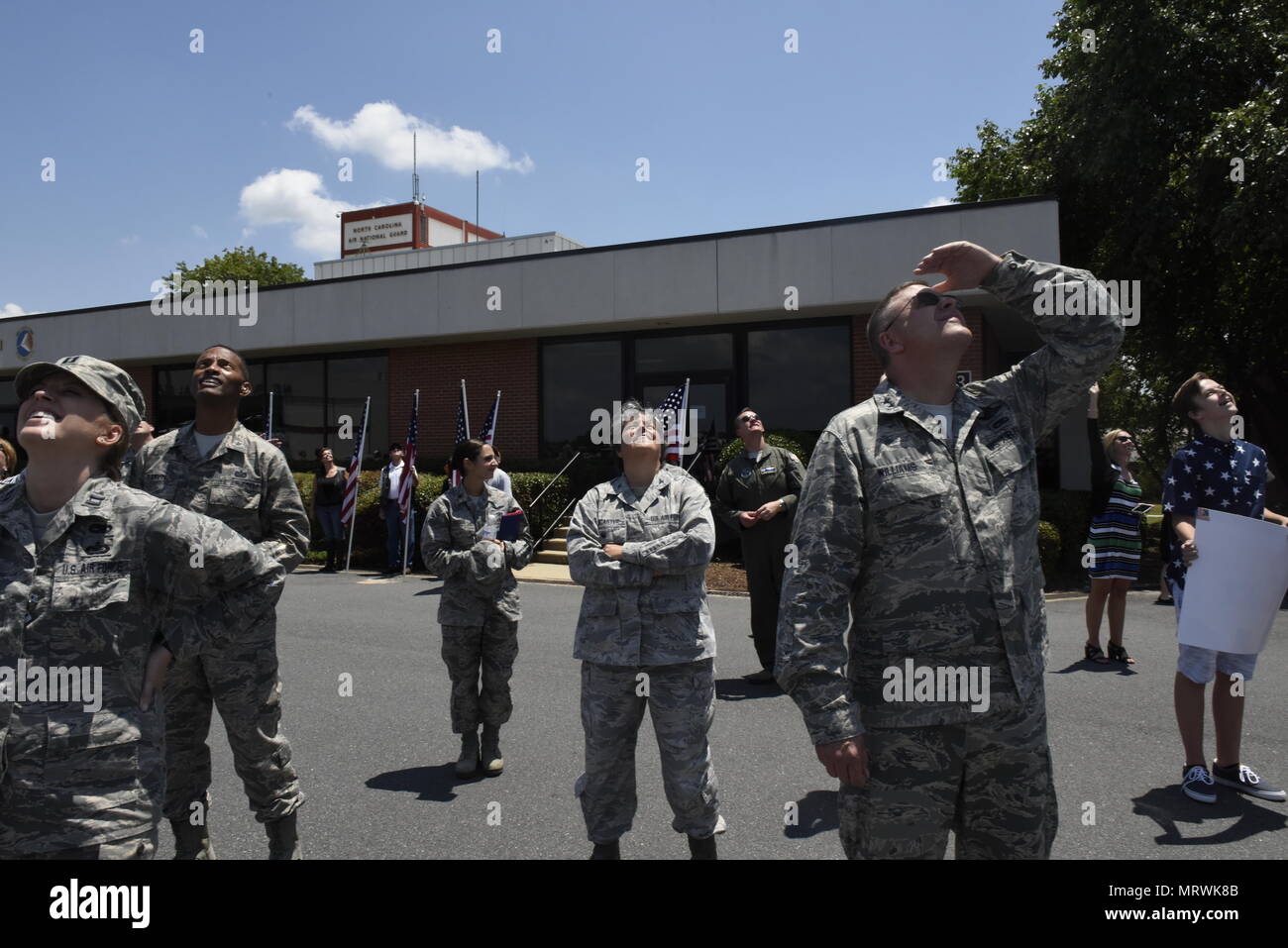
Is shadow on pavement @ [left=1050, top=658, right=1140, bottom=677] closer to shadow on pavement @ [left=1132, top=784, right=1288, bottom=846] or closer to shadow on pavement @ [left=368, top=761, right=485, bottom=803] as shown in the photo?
shadow on pavement @ [left=1132, top=784, right=1288, bottom=846]

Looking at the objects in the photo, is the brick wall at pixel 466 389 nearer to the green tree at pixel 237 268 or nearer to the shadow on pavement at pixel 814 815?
the shadow on pavement at pixel 814 815

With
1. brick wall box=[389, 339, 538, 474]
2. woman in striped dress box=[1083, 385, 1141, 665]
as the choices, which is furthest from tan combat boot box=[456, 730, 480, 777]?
brick wall box=[389, 339, 538, 474]

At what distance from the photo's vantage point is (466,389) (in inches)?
739

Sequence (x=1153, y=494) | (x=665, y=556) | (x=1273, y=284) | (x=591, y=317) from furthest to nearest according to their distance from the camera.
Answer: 1. (x=1153, y=494)
2. (x=1273, y=284)
3. (x=591, y=317)
4. (x=665, y=556)

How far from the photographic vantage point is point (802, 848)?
12.8 ft

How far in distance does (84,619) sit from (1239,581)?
193 inches

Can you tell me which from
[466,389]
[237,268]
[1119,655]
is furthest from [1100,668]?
[237,268]

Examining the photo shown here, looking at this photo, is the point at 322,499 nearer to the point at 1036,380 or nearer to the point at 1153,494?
the point at 1036,380

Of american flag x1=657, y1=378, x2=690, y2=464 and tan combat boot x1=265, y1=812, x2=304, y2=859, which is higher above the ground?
american flag x1=657, y1=378, x2=690, y2=464

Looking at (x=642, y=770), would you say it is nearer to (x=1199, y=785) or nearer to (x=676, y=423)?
(x=1199, y=785)

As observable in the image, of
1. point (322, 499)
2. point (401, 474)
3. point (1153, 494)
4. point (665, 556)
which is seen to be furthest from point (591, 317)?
point (1153, 494)

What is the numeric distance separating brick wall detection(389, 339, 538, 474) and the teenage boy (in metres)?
14.3

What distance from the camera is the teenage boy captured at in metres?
4.54

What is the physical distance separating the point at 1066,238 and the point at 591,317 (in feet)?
36.2
